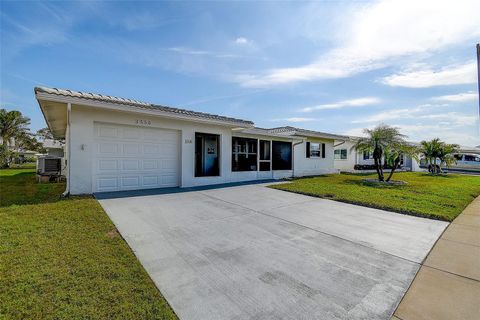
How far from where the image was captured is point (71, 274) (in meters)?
2.80

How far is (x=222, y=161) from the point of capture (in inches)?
452

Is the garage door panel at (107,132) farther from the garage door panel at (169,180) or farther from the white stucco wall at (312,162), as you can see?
the white stucco wall at (312,162)

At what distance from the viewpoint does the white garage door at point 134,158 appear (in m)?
8.16

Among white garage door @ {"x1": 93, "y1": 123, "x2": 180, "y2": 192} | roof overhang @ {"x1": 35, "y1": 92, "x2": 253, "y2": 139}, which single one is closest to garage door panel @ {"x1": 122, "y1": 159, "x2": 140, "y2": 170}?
white garage door @ {"x1": 93, "y1": 123, "x2": 180, "y2": 192}

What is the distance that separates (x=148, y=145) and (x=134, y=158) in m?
0.75

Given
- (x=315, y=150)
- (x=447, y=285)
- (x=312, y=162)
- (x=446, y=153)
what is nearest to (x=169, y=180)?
(x=447, y=285)

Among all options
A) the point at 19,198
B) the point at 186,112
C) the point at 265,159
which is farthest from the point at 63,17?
the point at 265,159

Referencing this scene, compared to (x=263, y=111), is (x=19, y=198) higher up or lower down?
lower down

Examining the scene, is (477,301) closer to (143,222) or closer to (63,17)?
(143,222)

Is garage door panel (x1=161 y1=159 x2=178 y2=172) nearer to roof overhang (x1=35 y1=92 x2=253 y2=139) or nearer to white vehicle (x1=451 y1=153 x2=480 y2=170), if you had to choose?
roof overhang (x1=35 y1=92 x2=253 y2=139)

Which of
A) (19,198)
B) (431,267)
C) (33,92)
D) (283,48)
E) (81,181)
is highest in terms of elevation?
(283,48)

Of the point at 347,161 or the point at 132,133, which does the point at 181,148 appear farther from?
the point at 347,161

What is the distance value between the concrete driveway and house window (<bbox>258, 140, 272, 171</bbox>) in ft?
22.4

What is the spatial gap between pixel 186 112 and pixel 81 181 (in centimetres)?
456
